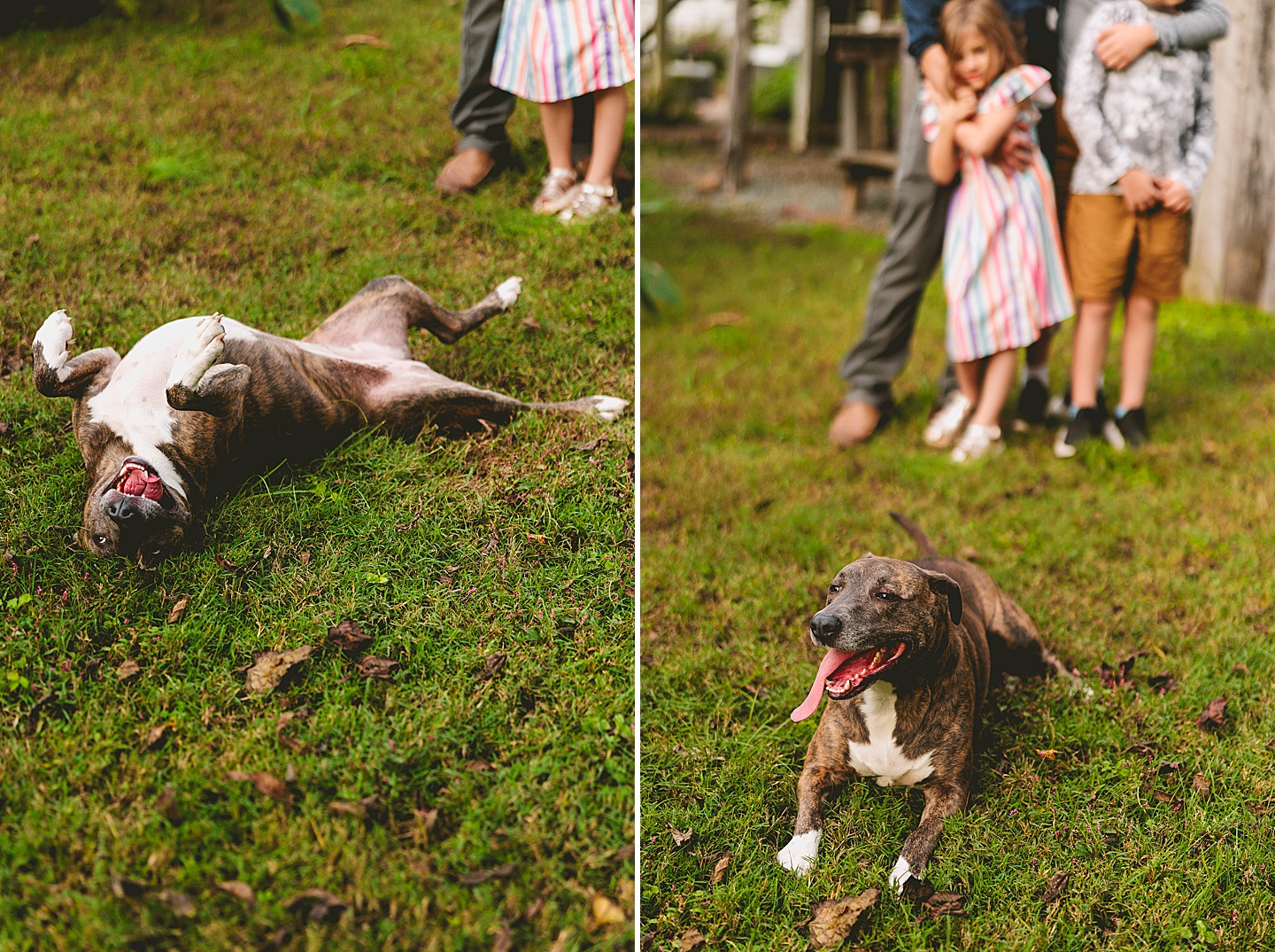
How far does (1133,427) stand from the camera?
221 inches

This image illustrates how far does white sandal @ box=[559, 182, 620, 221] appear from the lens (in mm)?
5324

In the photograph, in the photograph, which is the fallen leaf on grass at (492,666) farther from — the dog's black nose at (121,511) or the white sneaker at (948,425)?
the white sneaker at (948,425)

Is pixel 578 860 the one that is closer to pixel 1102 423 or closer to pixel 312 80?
pixel 1102 423

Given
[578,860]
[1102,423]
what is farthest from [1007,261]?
[578,860]

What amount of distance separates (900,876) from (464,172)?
165 inches

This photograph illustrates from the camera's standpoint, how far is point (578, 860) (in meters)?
2.49

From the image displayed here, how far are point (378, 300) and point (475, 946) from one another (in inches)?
99.8

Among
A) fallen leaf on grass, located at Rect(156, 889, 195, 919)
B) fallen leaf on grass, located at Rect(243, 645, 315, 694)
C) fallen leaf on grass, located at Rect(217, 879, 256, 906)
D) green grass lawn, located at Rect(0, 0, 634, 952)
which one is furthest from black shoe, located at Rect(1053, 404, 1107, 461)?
fallen leaf on grass, located at Rect(156, 889, 195, 919)

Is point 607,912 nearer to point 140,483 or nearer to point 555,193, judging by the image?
point 140,483

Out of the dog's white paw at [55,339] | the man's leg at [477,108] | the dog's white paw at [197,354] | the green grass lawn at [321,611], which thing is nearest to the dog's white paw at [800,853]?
the green grass lawn at [321,611]

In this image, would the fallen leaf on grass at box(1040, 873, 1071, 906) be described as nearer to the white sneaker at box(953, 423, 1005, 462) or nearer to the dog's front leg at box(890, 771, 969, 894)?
the dog's front leg at box(890, 771, 969, 894)

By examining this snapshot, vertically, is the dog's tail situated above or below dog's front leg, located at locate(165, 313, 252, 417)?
below

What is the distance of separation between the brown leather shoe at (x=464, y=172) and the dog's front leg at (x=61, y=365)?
8.20ft

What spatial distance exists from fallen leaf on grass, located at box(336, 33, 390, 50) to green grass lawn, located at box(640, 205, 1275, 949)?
2820 millimetres
